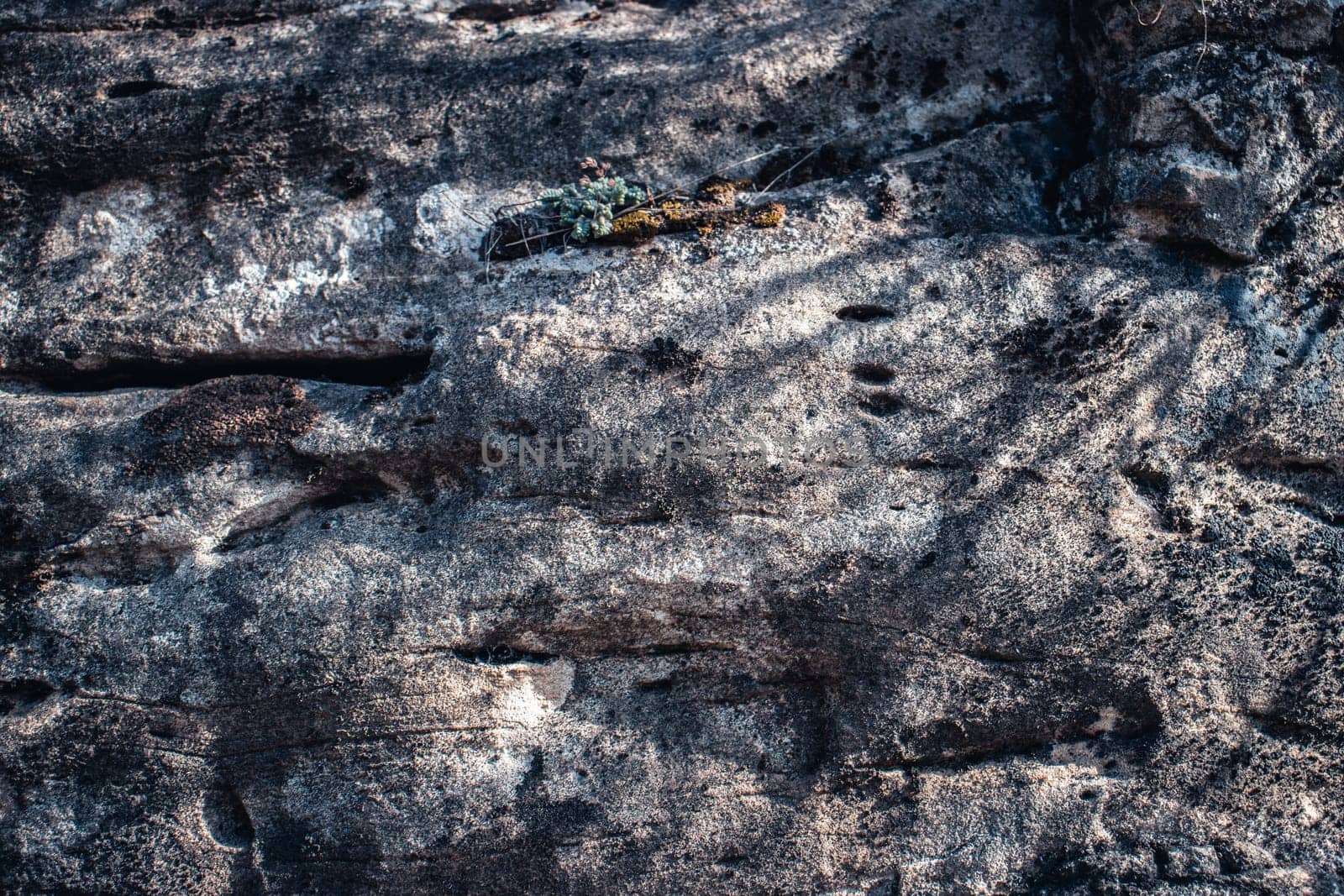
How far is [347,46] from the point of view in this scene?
4.75m

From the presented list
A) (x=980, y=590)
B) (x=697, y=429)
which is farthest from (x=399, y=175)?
(x=980, y=590)

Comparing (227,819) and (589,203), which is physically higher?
(589,203)

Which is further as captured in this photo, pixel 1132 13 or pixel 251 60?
pixel 251 60

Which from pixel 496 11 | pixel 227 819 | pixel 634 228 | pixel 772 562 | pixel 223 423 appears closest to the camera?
pixel 772 562

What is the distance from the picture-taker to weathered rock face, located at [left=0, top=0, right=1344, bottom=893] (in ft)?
12.6

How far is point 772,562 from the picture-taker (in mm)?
3912

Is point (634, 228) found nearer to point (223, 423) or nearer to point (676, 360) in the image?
point (676, 360)

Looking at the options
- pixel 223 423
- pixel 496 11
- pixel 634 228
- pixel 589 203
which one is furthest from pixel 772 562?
pixel 496 11

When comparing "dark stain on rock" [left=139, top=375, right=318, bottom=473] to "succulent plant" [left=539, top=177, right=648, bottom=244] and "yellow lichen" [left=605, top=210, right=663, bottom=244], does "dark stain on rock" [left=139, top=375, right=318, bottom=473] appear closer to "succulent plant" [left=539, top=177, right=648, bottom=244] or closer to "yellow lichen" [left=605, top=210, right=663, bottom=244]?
"succulent plant" [left=539, top=177, right=648, bottom=244]

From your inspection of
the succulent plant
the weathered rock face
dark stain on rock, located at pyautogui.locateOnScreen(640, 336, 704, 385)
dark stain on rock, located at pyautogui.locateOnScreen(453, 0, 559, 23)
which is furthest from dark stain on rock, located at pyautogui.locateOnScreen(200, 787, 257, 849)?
dark stain on rock, located at pyautogui.locateOnScreen(453, 0, 559, 23)

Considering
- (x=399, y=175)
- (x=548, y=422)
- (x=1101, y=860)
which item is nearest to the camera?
(x=1101, y=860)

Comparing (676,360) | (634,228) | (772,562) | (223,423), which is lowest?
(772,562)

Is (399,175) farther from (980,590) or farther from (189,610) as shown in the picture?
(980,590)

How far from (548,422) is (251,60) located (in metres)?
2.34
